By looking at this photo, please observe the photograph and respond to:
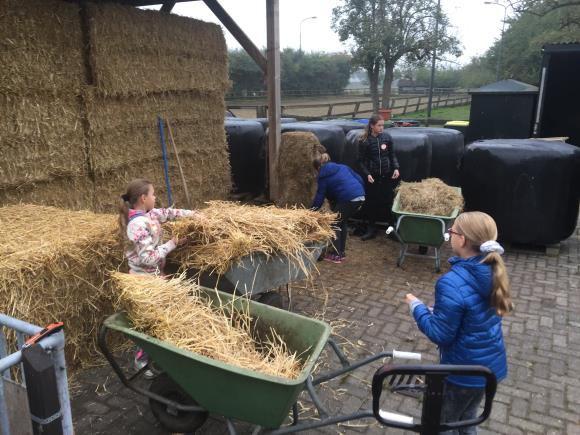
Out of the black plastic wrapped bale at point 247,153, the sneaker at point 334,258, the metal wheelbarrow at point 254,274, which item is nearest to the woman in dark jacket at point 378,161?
the sneaker at point 334,258

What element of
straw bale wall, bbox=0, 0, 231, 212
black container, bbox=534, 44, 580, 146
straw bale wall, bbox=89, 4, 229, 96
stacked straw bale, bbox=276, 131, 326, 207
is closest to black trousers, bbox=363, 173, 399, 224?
stacked straw bale, bbox=276, 131, 326, 207

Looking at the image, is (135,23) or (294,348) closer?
(294,348)

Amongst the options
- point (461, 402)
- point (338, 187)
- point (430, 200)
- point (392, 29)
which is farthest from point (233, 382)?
point (392, 29)

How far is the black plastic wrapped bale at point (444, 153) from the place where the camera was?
7.78 meters

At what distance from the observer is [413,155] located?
23.8 ft

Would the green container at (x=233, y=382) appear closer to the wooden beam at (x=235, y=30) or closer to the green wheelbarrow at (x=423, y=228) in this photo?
the green wheelbarrow at (x=423, y=228)

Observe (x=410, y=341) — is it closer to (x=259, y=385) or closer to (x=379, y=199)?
(x=259, y=385)

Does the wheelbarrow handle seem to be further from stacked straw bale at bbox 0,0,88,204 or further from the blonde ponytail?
stacked straw bale at bbox 0,0,88,204

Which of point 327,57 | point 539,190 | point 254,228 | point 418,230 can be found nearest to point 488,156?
point 539,190

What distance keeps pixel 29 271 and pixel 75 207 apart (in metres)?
2.81

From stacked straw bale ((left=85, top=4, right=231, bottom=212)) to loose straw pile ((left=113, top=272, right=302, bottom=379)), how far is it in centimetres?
353

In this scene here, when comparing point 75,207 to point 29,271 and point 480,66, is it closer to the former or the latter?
point 29,271

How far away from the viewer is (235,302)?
3.14m

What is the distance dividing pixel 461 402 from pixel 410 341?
1744mm
